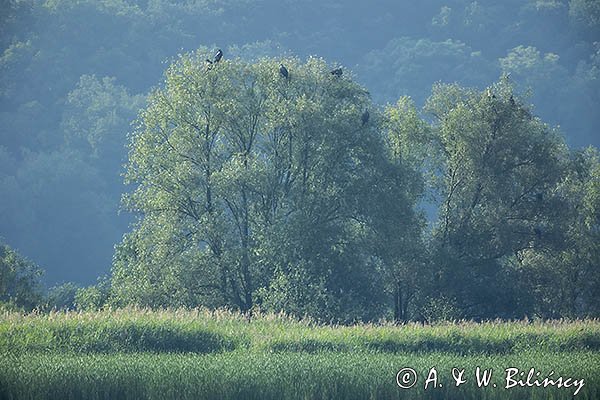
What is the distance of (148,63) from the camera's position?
11900 cm

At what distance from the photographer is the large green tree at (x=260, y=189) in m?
36.1

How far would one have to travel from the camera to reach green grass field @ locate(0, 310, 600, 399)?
19.3m

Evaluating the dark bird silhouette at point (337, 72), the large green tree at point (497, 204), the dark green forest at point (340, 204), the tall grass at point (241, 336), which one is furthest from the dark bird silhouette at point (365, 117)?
the tall grass at point (241, 336)

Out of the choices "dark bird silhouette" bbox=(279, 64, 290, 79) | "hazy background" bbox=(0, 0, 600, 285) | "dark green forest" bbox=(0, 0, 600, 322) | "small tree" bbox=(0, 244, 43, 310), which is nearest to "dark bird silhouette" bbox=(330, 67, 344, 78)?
"dark green forest" bbox=(0, 0, 600, 322)

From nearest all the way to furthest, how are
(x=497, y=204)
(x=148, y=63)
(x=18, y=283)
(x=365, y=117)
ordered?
(x=365, y=117)
(x=497, y=204)
(x=18, y=283)
(x=148, y=63)

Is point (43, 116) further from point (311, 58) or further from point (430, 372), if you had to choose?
point (430, 372)

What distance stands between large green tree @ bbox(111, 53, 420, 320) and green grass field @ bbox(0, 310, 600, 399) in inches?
351

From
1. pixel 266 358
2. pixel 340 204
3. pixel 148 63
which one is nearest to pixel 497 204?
pixel 340 204

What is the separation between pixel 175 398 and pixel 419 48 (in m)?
109

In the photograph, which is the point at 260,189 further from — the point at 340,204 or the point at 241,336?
the point at 241,336

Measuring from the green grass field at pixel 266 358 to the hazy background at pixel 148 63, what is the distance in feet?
209

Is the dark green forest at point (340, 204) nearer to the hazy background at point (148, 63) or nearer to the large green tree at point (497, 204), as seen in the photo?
the large green tree at point (497, 204)

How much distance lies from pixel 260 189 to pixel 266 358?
16846 millimetres

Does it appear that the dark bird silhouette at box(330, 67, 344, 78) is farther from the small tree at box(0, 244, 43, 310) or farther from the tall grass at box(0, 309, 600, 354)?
the small tree at box(0, 244, 43, 310)
